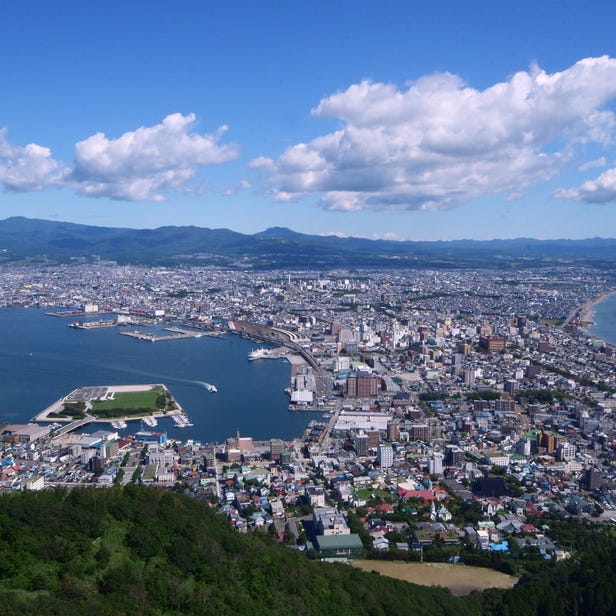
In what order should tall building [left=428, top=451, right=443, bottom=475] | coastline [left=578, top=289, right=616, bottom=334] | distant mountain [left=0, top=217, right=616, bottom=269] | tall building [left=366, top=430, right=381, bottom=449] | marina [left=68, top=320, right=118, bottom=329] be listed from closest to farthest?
1. tall building [left=428, top=451, right=443, bottom=475]
2. tall building [left=366, top=430, right=381, bottom=449]
3. marina [left=68, top=320, right=118, bottom=329]
4. coastline [left=578, top=289, right=616, bottom=334]
5. distant mountain [left=0, top=217, right=616, bottom=269]

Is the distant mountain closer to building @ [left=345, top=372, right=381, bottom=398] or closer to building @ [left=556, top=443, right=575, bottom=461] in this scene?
building @ [left=345, top=372, right=381, bottom=398]

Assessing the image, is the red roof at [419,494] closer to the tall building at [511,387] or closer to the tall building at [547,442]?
the tall building at [547,442]

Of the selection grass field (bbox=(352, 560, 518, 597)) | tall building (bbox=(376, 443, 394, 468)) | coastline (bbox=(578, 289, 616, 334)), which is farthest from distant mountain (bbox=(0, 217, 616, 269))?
grass field (bbox=(352, 560, 518, 597))

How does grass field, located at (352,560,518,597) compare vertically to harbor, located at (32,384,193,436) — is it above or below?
below

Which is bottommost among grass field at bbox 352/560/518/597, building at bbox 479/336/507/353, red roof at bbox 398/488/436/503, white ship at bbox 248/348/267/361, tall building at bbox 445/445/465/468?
grass field at bbox 352/560/518/597

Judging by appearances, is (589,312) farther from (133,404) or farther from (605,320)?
(133,404)

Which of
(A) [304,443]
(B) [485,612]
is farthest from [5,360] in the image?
(B) [485,612]

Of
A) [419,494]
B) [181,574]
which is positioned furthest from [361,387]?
[181,574]
